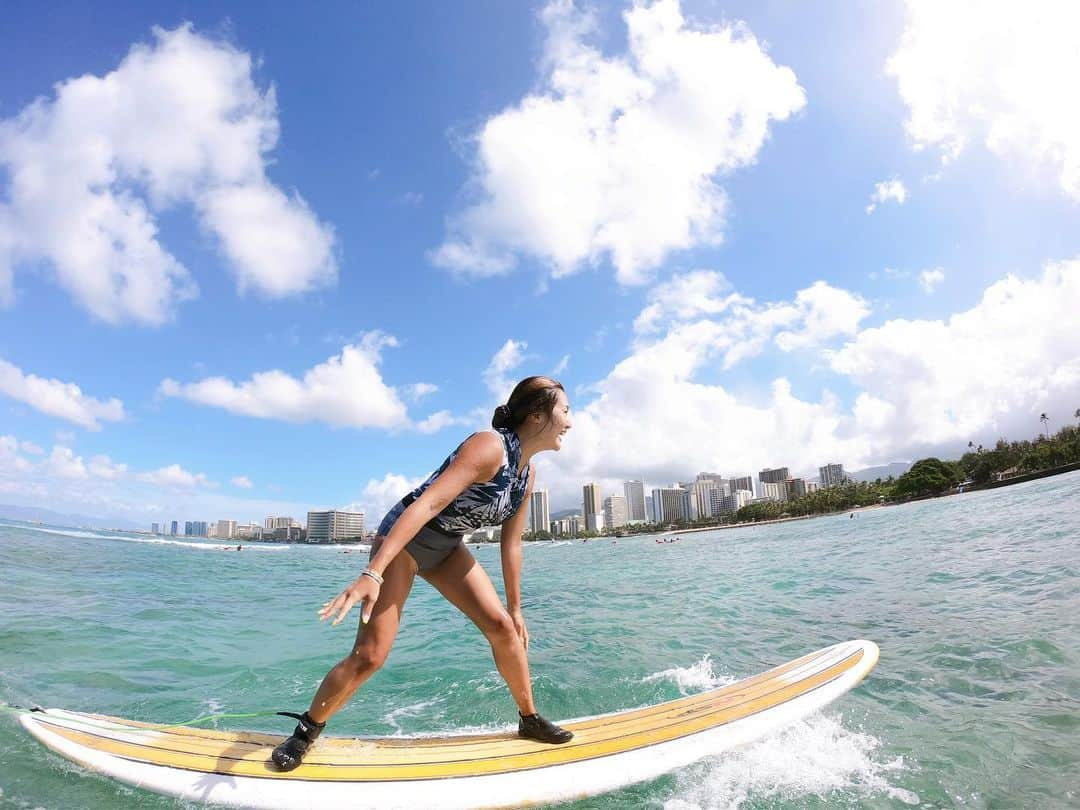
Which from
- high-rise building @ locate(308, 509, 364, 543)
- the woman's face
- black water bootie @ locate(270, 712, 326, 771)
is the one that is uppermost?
the woman's face

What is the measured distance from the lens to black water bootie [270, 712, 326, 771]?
3.05m

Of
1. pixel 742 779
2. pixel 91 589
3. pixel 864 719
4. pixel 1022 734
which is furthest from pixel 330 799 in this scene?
pixel 91 589

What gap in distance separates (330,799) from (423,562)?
1316 mm

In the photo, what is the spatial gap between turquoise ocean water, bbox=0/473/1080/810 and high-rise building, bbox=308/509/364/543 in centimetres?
17316

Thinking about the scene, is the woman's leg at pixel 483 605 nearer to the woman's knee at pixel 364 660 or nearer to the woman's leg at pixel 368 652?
the woman's leg at pixel 368 652

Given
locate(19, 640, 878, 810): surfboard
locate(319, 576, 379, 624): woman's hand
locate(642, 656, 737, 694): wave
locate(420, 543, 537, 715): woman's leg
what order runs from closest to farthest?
locate(319, 576, 379, 624): woman's hand → locate(19, 640, 878, 810): surfboard → locate(420, 543, 537, 715): woman's leg → locate(642, 656, 737, 694): wave

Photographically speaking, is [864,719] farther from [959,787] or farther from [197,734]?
[197,734]

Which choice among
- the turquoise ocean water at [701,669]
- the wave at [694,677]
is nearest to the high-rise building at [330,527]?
the turquoise ocean water at [701,669]

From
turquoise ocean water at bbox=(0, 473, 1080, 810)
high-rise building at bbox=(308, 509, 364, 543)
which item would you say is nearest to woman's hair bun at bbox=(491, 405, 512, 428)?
turquoise ocean water at bbox=(0, 473, 1080, 810)

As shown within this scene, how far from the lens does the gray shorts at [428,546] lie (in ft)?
10.6

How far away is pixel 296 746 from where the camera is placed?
313cm

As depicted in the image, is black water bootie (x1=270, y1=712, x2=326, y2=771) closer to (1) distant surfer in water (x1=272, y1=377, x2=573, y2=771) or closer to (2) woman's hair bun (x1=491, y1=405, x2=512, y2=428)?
(1) distant surfer in water (x1=272, y1=377, x2=573, y2=771)

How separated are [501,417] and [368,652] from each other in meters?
1.62

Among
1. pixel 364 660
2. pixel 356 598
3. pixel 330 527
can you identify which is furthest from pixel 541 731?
pixel 330 527
